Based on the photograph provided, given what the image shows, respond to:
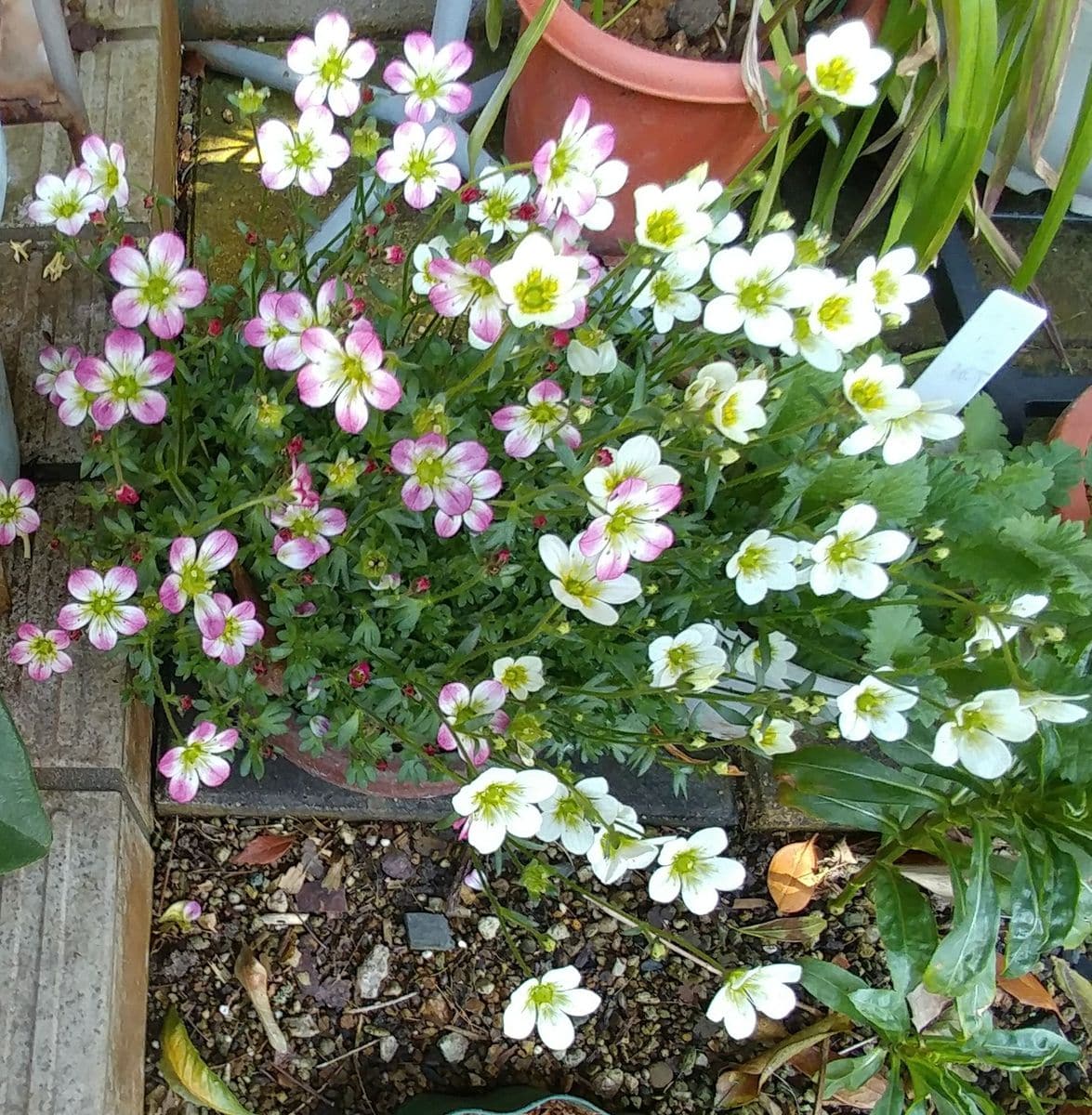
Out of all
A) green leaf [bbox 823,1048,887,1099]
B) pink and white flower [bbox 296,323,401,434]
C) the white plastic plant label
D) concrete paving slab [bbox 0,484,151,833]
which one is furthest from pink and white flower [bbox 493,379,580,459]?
green leaf [bbox 823,1048,887,1099]

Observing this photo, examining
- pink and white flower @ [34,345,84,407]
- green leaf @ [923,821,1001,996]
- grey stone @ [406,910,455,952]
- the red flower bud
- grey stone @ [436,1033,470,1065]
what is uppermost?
pink and white flower @ [34,345,84,407]

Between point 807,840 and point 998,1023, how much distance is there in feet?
1.10

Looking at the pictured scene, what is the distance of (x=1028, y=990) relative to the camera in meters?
1.41

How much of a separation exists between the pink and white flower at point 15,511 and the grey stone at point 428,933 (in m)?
0.67

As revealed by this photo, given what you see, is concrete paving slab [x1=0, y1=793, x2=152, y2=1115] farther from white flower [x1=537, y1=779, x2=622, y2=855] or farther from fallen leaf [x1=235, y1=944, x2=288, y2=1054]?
white flower [x1=537, y1=779, x2=622, y2=855]

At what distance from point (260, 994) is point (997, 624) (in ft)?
3.12

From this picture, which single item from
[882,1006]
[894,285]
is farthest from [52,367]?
[882,1006]

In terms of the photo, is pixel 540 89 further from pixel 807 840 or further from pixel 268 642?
pixel 807 840

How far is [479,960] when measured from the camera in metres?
1.34

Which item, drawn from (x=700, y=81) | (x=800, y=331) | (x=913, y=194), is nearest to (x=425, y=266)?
(x=800, y=331)

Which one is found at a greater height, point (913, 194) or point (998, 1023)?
point (913, 194)

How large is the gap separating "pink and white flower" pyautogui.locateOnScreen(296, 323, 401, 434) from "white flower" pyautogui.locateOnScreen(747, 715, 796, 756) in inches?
17.5

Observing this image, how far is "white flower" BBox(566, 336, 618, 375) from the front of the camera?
2.77ft

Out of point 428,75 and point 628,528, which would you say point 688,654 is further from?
point 428,75
